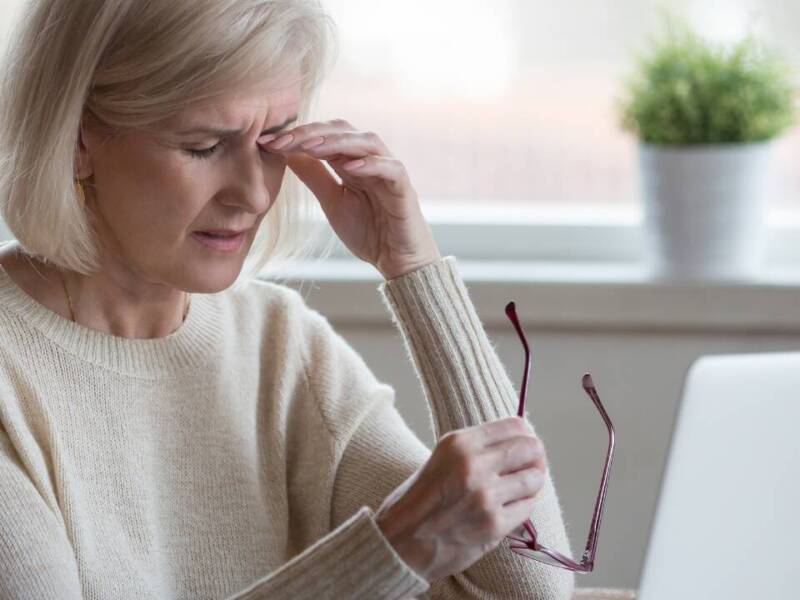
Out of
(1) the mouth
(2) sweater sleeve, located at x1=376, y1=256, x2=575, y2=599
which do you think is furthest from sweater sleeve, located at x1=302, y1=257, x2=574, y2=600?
(1) the mouth

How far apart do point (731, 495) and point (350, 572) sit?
1.19ft

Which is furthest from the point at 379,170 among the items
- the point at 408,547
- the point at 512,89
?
the point at 512,89

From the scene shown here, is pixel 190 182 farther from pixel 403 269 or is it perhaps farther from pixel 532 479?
pixel 532 479

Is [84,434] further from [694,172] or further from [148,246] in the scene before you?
[694,172]

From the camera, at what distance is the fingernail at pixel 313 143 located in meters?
1.40

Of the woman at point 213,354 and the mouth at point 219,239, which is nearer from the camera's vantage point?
the woman at point 213,354

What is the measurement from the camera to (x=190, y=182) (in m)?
1.37

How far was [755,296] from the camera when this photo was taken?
2217 millimetres

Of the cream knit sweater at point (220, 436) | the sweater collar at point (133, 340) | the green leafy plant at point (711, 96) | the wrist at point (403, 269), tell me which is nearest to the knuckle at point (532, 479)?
the cream knit sweater at point (220, 436)

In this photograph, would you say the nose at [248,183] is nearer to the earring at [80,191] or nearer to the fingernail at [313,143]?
the fingernail at [313,143]

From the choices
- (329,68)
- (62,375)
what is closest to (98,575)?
(62,375)

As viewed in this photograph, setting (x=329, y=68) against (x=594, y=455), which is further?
(x=594, y=455)

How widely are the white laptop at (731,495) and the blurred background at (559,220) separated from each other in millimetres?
1078

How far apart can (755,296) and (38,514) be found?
1.35m
